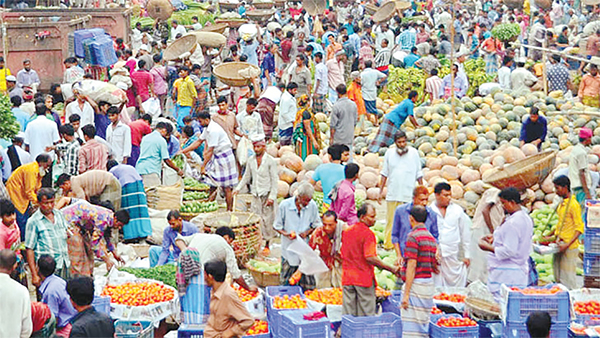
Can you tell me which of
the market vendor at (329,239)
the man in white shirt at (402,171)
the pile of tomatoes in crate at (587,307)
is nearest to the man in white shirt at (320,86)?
the man in white shirt at (402,171)

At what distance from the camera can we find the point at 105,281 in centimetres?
929

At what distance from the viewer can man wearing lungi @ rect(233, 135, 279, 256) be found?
11242 millimetres

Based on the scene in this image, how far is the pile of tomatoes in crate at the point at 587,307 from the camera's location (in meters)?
8.40

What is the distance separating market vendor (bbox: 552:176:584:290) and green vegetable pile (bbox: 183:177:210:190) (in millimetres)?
5117

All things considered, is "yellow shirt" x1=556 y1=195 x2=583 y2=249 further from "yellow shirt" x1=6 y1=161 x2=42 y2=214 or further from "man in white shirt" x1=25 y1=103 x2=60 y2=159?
"man in white shirt" x1=25 y1=103 x2=60 y2=159

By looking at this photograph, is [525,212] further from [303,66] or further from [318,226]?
[303,66]

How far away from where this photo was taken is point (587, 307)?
334 inches

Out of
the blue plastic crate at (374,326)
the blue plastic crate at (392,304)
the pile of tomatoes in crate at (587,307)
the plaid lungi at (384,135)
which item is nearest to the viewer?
the blue plastic crate at (374,326)

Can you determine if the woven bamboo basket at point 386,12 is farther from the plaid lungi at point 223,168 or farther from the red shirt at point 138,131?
the plaid lungi at point 223,168

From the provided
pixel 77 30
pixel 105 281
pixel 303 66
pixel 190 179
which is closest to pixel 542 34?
pixel 303 66

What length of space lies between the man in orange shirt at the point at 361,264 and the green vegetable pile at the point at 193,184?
5099 mm

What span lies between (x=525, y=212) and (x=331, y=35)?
41.9 feet

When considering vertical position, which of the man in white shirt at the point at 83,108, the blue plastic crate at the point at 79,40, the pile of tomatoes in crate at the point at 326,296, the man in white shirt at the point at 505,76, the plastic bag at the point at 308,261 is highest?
the blue plastic crate at the point at 79,40

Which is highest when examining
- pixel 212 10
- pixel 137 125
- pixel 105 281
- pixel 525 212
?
pixel 212 10
